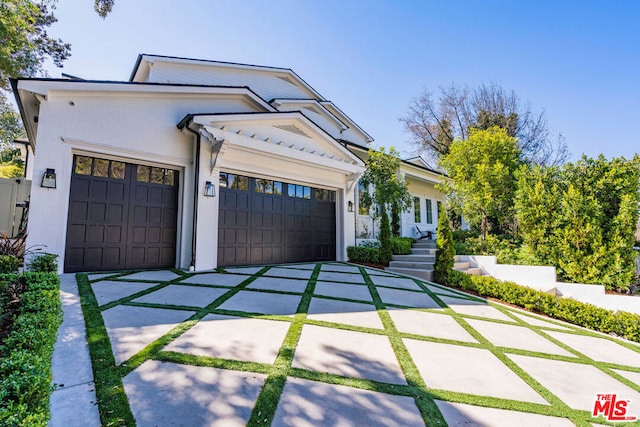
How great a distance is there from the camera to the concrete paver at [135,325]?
2.76 meters

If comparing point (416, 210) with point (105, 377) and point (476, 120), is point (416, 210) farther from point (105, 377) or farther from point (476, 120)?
point (105, 377)

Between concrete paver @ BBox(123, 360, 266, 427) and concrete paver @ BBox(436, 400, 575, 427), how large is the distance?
4.84 feet

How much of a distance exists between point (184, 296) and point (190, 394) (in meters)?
2.82

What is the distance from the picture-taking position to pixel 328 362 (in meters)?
2.77

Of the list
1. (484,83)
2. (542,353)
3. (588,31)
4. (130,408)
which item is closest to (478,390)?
(542,353)

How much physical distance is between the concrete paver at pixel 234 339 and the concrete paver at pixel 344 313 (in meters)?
Result: 0.66

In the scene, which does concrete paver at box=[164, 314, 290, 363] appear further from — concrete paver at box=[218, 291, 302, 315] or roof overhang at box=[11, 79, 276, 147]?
roof overhang at box=[11, 79, 276, 147]

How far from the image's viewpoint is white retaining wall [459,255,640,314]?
6.12 meters

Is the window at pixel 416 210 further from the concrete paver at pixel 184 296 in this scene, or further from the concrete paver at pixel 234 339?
the concrete paver at pixel 234 339

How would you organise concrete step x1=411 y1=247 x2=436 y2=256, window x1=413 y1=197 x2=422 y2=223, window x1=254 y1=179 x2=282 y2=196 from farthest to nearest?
window x1=413 y1=197 x2=422 y2=223, concrete step x1=411 y1=247 x2=436 y2=256, window x1=254 y1=179 x2=282 y2=196

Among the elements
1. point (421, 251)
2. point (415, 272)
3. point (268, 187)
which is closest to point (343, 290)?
point (415, 272)

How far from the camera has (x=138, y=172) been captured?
689 centimetres

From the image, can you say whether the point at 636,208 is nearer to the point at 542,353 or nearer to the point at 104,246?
the point at 542,353

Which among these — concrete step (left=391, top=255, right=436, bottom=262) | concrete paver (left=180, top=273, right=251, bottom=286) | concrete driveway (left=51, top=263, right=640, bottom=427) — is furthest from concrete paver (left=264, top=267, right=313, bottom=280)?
concrete step (left=391, top=255, right=436, bottom=262)
